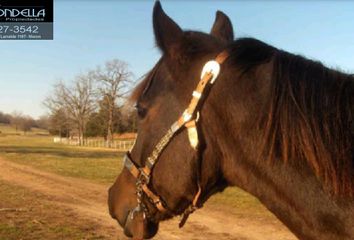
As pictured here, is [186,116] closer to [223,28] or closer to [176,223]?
[223,28]

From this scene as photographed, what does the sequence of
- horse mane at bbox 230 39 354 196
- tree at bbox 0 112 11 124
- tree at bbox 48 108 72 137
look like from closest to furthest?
horse mane at bbox 230 39 354 196, tree at bbox 48 108 72 137, tree at bbox 0 112 11 124

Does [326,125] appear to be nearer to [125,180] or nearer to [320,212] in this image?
[320,212]

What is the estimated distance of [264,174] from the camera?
6.52 feet

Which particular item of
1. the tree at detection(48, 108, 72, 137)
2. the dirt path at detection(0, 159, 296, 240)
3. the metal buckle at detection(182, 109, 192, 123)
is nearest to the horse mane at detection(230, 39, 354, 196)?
the metal buckle at detection(182, 109, 192, 123)

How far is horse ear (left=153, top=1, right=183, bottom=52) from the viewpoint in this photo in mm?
2150

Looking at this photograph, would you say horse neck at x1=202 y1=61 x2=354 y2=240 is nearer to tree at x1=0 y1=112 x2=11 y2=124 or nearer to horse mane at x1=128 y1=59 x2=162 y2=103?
horse mane at x1=128 y1=59 x2=162 y2=103

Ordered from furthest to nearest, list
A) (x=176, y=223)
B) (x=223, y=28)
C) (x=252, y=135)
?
(x=176, y=223) → (x=223, y=28) → (x=252, y=135)

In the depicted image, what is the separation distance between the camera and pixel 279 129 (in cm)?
188


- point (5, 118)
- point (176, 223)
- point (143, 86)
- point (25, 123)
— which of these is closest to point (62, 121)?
point (25, 123)

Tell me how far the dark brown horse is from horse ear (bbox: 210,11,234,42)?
0.95 ft

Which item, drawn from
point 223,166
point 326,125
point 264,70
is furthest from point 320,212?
point 264,70

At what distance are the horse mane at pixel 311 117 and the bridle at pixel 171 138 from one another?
0.52ft

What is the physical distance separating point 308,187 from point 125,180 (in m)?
1.18

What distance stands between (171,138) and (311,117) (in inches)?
31.1
